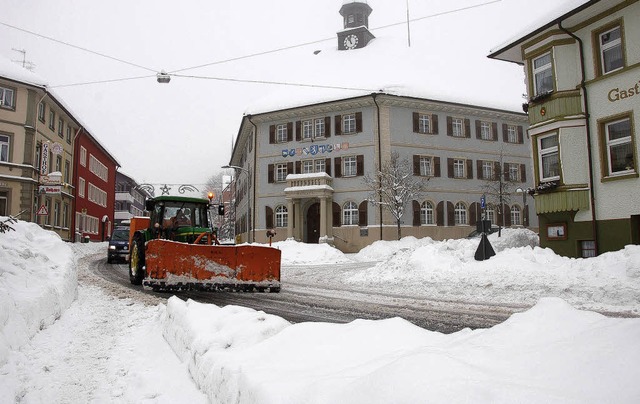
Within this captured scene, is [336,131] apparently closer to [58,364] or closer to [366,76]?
[366,76]

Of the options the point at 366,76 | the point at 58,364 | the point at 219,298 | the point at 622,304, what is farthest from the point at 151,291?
the point at 366,76

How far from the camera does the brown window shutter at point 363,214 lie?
30.8 metres

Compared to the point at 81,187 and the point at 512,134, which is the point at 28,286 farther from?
the point at 81,187

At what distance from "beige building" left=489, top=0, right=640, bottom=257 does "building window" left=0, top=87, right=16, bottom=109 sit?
96.2ft

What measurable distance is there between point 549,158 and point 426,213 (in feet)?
55.0

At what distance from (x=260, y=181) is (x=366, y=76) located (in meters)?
11.4

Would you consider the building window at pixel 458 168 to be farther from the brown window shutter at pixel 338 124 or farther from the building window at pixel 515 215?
the brown window shutter at pixel 338 124

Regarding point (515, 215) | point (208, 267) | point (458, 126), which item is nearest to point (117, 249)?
point (208, 267)

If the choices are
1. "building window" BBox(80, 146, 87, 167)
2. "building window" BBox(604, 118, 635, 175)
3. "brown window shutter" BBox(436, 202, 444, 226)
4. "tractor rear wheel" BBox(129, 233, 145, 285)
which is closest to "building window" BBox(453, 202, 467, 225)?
"brown window shutter" BBox(436, 202, 444, 226)

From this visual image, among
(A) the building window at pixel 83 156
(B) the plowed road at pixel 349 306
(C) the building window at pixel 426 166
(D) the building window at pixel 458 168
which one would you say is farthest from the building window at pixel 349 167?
(A) the building window at pixel 83 156

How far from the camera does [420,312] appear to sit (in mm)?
7867

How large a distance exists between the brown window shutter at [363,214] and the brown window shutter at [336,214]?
4.90 ft

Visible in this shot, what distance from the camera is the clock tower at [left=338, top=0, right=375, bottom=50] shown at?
40250 millimetres

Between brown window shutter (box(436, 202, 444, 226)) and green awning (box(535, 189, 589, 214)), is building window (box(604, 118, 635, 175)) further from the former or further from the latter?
brown window shutter (box(436, 202, 444, 226))
